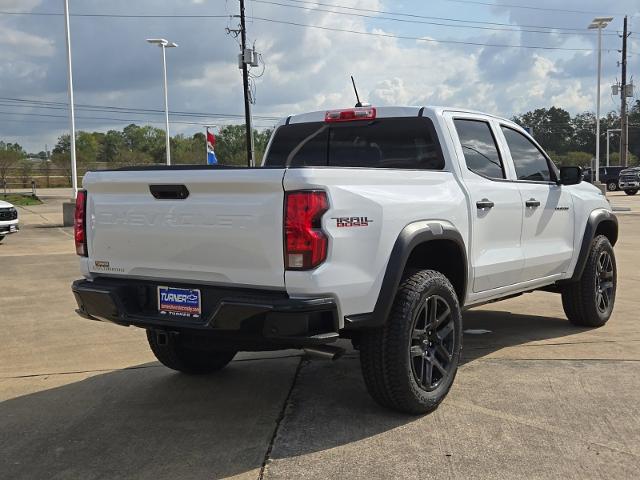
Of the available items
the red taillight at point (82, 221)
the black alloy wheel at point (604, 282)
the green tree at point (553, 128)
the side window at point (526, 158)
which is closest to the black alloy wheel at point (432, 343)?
the side window at point (526, 158)

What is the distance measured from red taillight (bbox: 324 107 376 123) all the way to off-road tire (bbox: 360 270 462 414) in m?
1.50

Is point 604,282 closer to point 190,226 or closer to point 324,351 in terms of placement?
point 324,351

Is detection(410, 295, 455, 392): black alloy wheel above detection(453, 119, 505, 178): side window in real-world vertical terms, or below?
below

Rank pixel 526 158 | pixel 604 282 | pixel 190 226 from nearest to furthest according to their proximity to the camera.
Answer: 1. pixel 190 226
2. pixel 526 158
3. pixel 604 282

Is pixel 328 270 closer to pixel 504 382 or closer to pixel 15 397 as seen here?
pixel 504 382

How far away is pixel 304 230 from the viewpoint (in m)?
3.33

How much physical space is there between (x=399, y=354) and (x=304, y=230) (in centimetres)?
100

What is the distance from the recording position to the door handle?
4.63 meters

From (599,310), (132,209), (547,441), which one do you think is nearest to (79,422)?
(132,209)

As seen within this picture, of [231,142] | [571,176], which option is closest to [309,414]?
[571,176]

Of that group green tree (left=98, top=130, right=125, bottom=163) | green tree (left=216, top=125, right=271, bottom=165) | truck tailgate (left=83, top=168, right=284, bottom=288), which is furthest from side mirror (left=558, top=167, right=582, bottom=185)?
green tree (left=98, top=130, right=125, bottom=163)

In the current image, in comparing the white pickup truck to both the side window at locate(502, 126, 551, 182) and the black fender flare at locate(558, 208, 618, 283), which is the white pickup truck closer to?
the side window at locate(502, 126, 551, 182)

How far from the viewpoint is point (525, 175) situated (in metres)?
5.51

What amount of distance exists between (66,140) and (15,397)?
9943 centimetres
